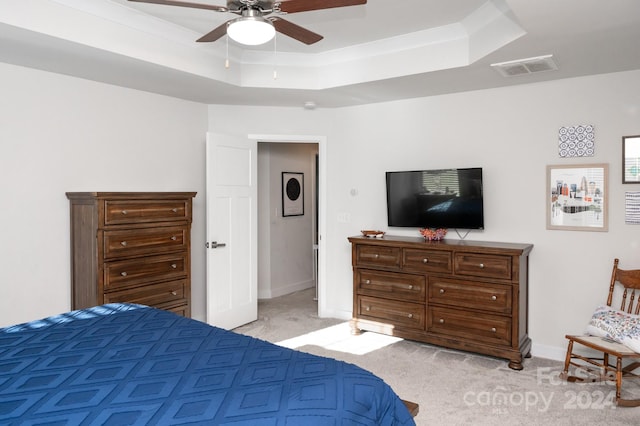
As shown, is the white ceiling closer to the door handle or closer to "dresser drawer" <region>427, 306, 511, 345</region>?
the door handle

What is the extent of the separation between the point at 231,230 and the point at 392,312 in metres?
1.91

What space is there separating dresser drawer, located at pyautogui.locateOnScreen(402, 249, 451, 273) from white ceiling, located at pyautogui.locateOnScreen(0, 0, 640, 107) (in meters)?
1.57

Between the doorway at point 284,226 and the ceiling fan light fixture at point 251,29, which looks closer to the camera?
the ceiling fan light fixture at point 251,29

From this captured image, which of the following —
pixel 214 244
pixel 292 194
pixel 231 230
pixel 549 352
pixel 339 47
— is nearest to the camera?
pixel 549 352

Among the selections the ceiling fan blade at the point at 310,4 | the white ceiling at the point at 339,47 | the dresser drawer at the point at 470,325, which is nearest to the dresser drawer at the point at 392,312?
the dresser drawer at the point at 470,325

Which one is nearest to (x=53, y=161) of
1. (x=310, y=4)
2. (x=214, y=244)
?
(x=214, y=244)

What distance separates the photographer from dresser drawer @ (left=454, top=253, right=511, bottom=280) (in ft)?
12.1

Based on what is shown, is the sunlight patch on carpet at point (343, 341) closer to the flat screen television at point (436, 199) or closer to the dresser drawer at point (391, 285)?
the dresser drawer at point (391, 285)

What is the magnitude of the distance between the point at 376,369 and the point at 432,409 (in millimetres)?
751

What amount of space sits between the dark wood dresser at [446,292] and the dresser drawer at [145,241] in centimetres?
174

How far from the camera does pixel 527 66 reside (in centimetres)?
346

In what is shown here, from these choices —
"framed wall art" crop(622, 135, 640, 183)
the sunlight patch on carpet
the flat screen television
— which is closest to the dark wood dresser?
the sunlight patch on carpet

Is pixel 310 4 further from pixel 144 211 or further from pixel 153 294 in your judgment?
pixel 153 294

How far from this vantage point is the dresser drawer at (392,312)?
4.18 m
